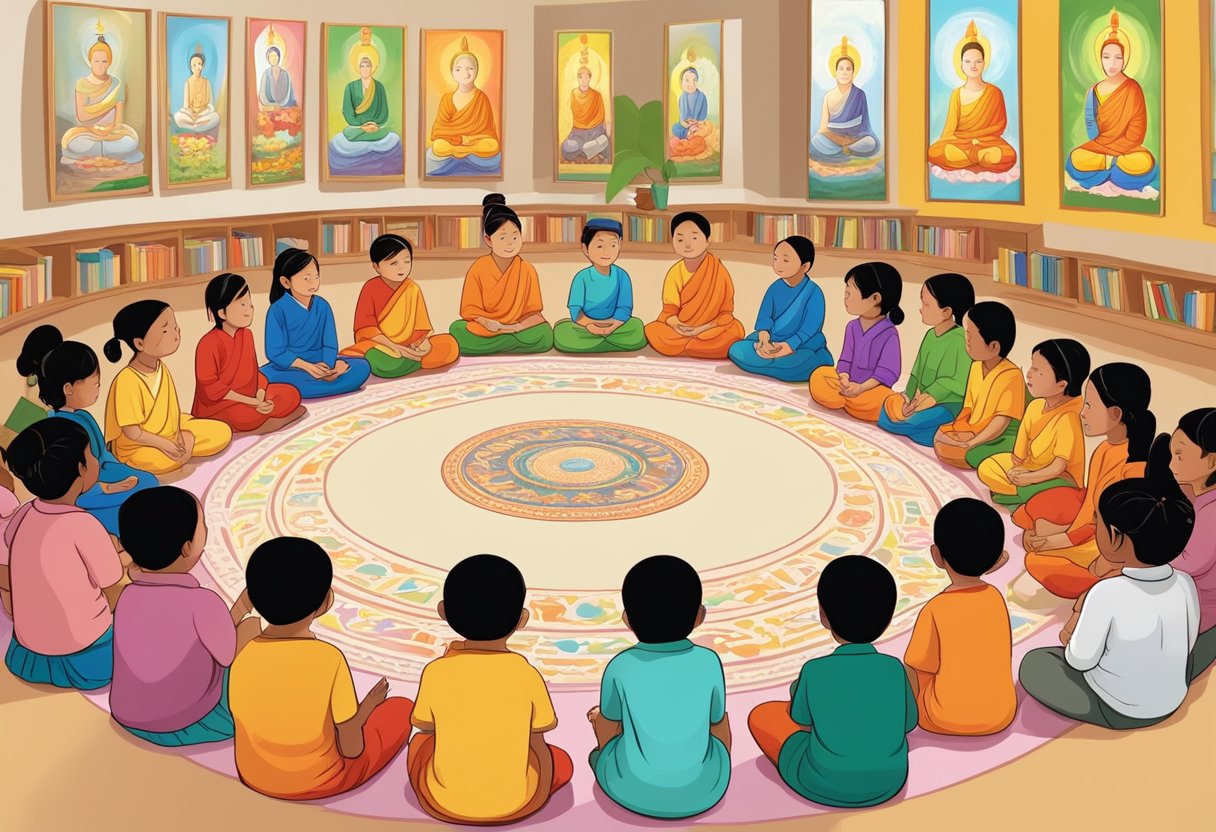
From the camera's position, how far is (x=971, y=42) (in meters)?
11.7

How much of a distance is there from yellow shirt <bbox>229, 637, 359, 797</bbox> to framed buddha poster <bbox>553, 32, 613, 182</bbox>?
35.8 ft

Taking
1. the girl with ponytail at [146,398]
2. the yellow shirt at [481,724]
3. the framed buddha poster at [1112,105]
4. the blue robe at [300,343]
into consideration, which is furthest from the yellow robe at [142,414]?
the framed buddha poster at [1112,105]

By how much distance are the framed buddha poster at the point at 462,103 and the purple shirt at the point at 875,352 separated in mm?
6942

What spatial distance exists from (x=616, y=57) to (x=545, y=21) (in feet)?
3.02

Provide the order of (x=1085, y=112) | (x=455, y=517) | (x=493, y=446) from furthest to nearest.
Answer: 1. (x=1085, y=112)
2. (x=493, y=446)
3. (x=455, y=517)

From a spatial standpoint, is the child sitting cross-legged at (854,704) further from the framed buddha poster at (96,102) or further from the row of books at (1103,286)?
the framed buddha poster at (96,102)

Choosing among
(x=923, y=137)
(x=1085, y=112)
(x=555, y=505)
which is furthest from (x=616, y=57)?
(x=555, y=505)

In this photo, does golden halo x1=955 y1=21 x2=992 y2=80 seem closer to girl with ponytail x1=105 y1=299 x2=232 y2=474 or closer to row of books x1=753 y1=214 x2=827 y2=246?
row of books x1=753 y1=214 x2=827 y2=246

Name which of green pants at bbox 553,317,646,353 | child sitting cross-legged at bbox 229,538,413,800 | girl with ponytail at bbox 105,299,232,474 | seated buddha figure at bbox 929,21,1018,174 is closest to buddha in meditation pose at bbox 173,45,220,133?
green pants at bbox 553,317,646,353

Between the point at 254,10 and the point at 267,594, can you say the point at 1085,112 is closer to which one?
the point at 254,10

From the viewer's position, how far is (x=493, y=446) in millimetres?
7254

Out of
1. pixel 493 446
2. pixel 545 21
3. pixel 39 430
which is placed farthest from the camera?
pixel 545 21

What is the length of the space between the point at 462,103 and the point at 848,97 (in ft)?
14.3

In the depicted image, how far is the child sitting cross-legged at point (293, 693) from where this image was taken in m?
3.59
